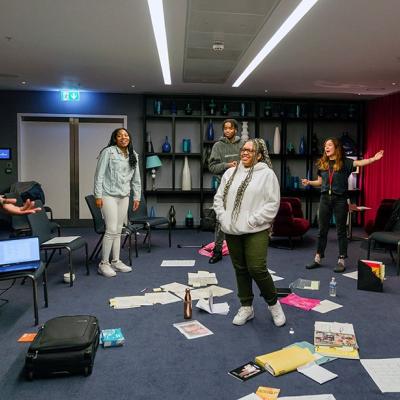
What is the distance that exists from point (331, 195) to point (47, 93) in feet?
18.9

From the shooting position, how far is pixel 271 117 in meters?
7.83

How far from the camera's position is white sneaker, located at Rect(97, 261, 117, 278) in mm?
4340

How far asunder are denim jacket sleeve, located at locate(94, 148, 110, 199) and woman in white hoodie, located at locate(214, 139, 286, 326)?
1682 millimetres

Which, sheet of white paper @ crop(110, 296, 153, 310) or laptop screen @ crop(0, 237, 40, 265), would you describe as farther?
sheet of white paper @ crop(110, 296, 153, 310)

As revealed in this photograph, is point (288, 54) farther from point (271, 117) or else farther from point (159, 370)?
point (159, 370)

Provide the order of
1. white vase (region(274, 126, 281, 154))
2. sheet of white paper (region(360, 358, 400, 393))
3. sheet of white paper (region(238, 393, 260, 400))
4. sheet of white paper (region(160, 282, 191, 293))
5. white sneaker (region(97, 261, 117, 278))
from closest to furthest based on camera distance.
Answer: sheet of white paper (region(238, 393, 260, 400))
sheet of white paper (region(360, 358, 400, 393))
sheet of white paper (region(160, 282, 191, 293))
white sneaker (region(97, 261, 117, 278))
white vase (region(274, 126, 281, 154))

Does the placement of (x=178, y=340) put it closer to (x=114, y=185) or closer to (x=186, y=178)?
(x=114, y=185)

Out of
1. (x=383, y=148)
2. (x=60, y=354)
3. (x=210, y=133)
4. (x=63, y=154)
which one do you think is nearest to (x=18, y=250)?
(x=60, y=354)

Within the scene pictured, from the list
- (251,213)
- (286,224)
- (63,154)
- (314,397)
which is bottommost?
(314,397)

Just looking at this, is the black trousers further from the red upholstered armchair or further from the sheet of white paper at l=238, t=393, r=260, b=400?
the sheet of white paper at l=238, t=393, r=260, b=400

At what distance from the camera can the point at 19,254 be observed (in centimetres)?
323

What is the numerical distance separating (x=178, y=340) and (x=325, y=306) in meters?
1.42

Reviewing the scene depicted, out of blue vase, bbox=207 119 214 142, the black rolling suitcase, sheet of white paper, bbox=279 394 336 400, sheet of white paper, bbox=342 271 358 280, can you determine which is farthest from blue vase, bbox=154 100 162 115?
sheet of white paper, bbox=279 394 336 400

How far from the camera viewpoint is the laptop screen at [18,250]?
315 centimetres
